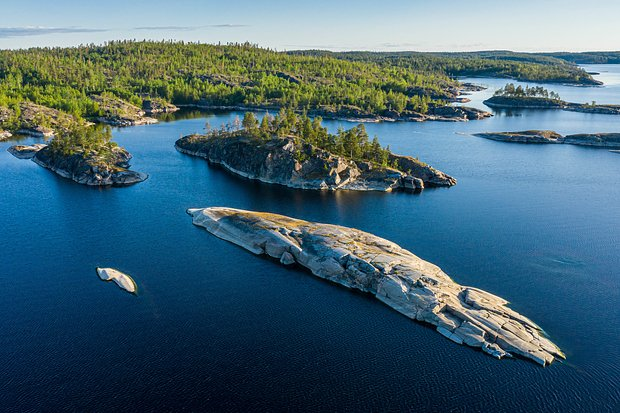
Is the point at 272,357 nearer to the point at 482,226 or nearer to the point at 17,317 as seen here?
the point at 17,317

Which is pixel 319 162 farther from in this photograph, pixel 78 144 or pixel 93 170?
pixel 78 144

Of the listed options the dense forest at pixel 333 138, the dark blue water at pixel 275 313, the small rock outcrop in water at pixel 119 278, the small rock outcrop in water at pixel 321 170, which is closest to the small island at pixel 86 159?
the dark blue water at pixel 275 313

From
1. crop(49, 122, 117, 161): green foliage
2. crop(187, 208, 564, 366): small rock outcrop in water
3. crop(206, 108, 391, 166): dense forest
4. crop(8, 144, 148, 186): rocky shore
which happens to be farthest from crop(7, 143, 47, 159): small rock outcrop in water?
crop(187, 208, 564, 366): small rock outcrop in water

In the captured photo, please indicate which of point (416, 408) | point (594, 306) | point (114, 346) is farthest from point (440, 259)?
point (114, 346)

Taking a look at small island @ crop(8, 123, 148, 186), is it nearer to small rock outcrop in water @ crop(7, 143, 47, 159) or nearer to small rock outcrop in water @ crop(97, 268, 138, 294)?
small rock outcrop in water @ crop(7, 143, 47, 159)

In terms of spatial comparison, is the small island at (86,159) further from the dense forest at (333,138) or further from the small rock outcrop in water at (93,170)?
the dense forest at (333,138)

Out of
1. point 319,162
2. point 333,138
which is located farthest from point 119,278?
point 333,138
